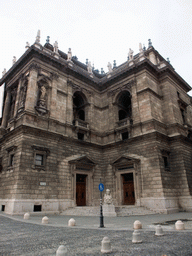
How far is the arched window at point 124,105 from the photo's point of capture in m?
30.4

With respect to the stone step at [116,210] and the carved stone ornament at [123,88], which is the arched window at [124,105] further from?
the stone step at [116,210]

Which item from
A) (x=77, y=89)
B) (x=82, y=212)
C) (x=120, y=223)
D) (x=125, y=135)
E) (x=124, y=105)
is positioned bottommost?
(x=120, y=223)

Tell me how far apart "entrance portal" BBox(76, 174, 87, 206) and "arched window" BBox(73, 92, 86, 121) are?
945cm

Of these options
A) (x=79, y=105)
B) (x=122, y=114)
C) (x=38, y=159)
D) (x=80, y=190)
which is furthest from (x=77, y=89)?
(x=80, y=190)

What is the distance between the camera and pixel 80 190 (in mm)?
24719

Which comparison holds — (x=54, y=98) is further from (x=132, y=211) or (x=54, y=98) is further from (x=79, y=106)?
(x=132, y=211)

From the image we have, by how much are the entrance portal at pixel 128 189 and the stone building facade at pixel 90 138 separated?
4.5 inches

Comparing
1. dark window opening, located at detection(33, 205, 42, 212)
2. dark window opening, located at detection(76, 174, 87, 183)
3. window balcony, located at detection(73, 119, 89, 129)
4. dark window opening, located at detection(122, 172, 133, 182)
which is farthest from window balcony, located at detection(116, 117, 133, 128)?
dark window opening, located at detection(33, 205, 42, 212)

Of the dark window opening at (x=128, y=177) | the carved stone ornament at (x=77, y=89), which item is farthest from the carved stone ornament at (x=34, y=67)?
the dark window opening at (x=128, y=177)

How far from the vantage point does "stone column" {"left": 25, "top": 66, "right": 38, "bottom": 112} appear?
73.2 feet

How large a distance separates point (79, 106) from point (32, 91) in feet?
29.0

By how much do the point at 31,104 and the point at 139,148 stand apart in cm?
1340

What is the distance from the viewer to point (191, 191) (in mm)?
22875

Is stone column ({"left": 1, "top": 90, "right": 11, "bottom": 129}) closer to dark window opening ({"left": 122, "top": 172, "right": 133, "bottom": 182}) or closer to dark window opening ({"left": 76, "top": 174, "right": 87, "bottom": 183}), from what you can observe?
dark window opening ({"left": 76, "top": 174, "right": 87, "bottom": 183})
